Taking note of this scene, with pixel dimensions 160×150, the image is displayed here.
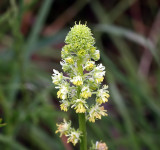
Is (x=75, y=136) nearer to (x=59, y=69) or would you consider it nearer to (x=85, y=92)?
(x=85, y=92)

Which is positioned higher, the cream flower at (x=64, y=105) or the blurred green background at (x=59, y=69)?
the blurred green background at (x=59, y=69)

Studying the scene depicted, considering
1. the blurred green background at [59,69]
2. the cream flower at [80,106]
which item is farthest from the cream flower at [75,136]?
the blurred green background at [59,69]

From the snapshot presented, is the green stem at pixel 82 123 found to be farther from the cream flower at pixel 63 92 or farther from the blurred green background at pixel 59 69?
the blurred green background at pixel 59 69

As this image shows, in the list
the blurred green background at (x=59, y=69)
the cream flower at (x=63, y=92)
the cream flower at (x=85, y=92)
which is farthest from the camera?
the blurred green background at (x=59, y=69)

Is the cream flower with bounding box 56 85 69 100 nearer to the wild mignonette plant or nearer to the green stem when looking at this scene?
the wild mignonette plant

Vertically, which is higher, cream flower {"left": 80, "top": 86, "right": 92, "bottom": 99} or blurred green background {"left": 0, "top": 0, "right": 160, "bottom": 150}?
blurred green background {"left": 0, "top": 0, "right": 160, "bottom": 150}

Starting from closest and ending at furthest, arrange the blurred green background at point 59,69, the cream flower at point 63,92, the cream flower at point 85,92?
1. the cream flower at point 85,92
2. the cream flower at point 63,92
3. the blurred green background at point 59,69

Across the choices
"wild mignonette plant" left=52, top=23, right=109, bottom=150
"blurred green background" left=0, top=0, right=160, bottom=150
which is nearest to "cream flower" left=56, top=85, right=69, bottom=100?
"wild mignonette plant" left=52, top=23, right=109, bottom=150

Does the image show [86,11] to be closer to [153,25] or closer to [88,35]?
Answer: [153,25]
